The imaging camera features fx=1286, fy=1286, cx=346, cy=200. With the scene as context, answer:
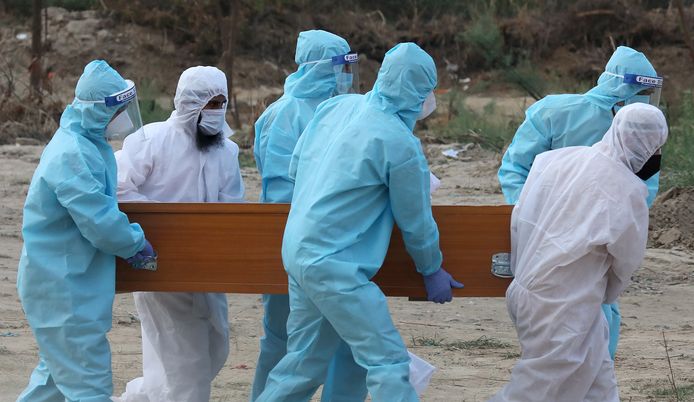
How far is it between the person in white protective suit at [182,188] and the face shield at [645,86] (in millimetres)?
1912

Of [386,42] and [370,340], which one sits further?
[386,42]

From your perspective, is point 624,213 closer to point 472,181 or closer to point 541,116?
point 541,116

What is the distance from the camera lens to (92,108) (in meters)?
5.07

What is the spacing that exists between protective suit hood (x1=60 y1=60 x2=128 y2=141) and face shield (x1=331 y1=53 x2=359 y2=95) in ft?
5.23

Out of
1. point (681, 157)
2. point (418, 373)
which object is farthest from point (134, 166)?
point (681, 157)

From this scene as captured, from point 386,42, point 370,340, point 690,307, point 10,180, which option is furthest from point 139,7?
point 370,340

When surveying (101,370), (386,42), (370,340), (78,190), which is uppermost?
(78,190)

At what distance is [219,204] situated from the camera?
5.21m

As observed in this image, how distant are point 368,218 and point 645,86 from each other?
195 centimetres

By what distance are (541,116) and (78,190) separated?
231 cm

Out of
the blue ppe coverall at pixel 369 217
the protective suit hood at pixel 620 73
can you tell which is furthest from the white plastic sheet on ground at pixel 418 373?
the protective suit hood at pixel 620 73

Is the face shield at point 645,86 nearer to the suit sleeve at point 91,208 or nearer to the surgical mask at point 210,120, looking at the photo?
the surgical mask at point 210,120

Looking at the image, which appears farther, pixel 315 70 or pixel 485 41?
pixel 485 41

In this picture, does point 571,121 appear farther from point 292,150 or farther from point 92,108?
point 92,108
